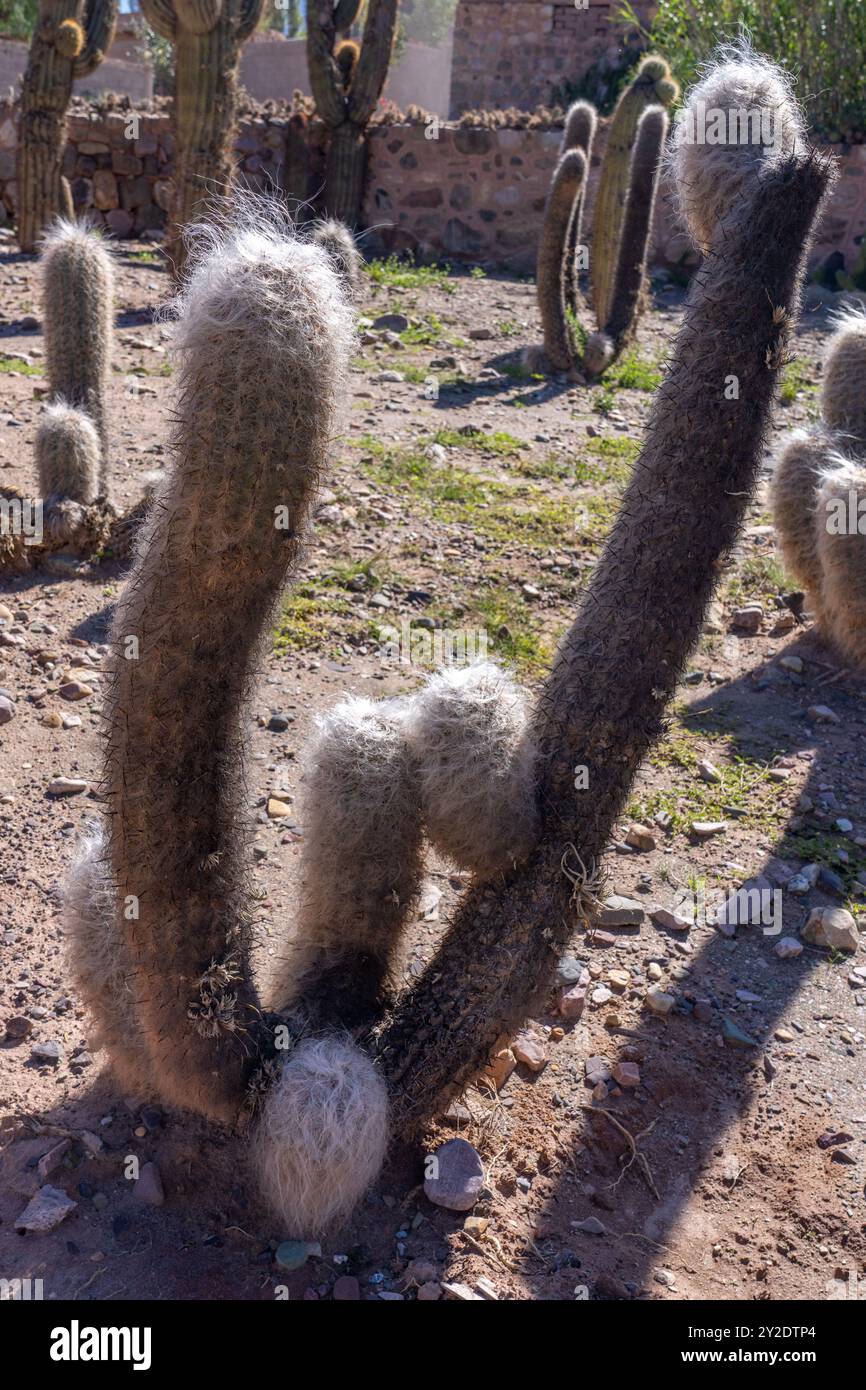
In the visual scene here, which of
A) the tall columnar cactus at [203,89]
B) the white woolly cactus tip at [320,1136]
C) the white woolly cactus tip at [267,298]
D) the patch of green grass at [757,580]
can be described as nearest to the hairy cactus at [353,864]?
the white woolly cactus tip at [320,1136]

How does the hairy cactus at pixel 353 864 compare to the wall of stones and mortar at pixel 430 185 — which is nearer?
the hairy cactus at pixel 353 864

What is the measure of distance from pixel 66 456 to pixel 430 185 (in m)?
9.27

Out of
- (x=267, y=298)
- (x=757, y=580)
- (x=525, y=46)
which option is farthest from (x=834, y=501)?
(x=525, y=46)

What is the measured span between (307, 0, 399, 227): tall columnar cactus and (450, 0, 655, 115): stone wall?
6207 millimetres

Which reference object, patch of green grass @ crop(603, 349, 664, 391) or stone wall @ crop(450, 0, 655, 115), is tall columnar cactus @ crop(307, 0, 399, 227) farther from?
stone wall @ crop(450, 0, 655, 115)

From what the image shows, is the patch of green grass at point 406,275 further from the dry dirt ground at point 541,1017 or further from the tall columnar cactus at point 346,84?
the dry dirt ground at point 541,1017

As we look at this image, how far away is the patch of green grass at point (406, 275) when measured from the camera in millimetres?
11039

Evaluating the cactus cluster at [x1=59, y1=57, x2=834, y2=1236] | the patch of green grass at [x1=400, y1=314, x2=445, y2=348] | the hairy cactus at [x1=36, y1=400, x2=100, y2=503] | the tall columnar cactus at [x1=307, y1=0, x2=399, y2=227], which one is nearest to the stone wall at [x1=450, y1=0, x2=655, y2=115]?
the tall columnar cactus at [x1=307, y1=0, x2=399, y2=227]

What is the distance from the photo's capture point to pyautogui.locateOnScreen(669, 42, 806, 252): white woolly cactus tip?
2514mm

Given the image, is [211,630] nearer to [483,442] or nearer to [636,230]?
[483,442]

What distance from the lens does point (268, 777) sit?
160 inches

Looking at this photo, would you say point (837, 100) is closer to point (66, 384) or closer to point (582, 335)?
point (582, 335)

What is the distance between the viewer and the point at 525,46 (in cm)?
1800

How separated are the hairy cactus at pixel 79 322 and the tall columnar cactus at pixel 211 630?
3314 mm
